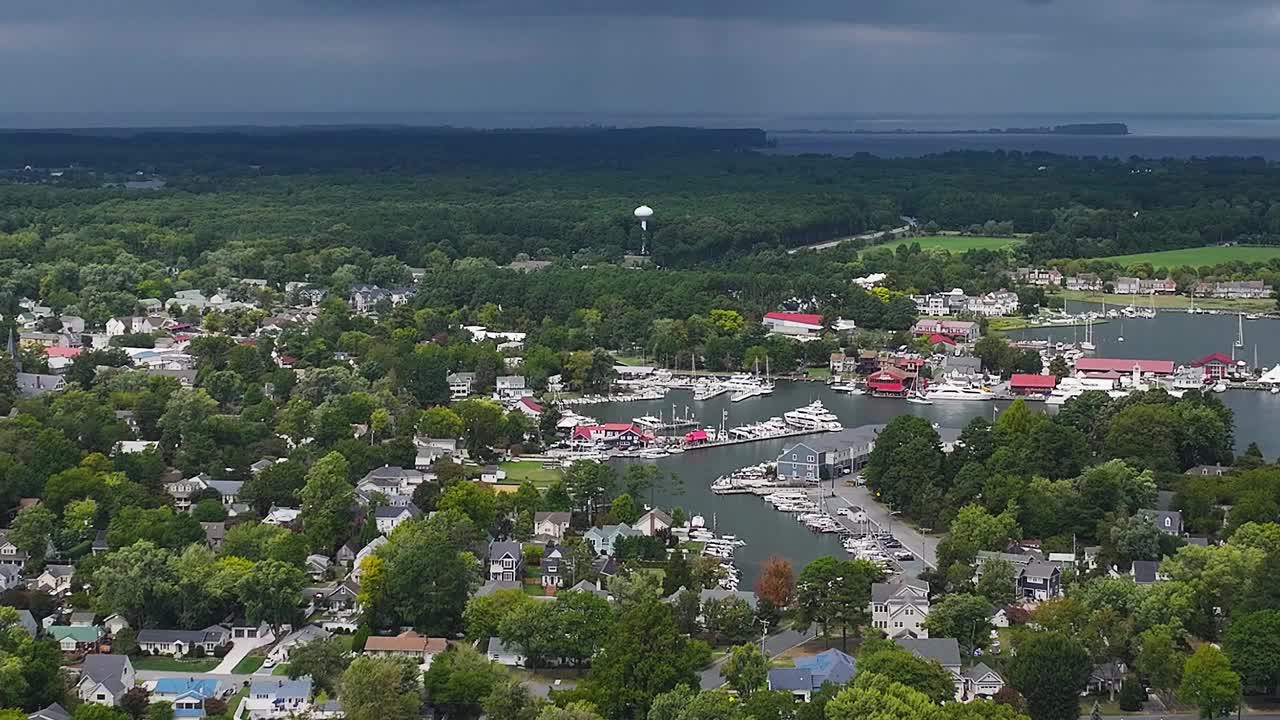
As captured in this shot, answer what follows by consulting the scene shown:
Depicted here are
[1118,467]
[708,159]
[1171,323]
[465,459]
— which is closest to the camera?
[1118,467]

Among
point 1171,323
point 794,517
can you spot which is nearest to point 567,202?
point 1171,323

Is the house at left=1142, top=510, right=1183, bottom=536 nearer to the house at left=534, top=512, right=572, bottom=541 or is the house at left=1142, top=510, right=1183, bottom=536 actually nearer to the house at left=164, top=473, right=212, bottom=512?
the house at left=534, top=512, right=572, bottom=541

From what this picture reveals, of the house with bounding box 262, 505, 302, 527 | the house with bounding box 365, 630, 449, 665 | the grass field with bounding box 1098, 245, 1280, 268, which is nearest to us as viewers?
the house with bounding box 365, 630, 449, 665

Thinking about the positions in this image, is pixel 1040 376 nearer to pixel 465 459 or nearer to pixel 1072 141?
pixel 465 459

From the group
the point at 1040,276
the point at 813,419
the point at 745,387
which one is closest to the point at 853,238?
the point at 1040,276

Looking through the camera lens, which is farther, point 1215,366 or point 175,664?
point 1215,366

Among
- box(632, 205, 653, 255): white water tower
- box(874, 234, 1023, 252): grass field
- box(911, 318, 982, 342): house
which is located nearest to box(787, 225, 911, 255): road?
box(874, 234, 1023, 252): grass field

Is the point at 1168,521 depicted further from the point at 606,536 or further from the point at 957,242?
the point at 957,242
